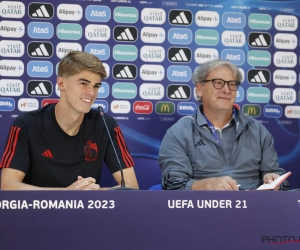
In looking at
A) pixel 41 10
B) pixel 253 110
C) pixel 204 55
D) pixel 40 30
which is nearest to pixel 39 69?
pixel 40 30

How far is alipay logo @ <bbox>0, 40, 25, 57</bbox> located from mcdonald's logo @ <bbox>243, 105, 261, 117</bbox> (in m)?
1.48

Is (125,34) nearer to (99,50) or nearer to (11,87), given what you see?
(99,50)

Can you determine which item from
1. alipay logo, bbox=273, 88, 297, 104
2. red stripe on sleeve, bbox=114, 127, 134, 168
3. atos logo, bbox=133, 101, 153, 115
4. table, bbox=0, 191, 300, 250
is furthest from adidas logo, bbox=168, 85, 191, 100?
table, bbox=0, 191, 300, 250

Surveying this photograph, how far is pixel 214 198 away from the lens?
1568mm

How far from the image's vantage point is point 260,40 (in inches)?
137

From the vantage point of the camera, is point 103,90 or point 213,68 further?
point 103,90

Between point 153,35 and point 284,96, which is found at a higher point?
point 153,35

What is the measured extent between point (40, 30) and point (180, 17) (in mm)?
893

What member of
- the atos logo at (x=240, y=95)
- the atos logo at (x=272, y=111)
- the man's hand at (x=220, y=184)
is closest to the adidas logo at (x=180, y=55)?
the atos logo at (x=240, y=95)

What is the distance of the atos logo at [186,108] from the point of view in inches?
133

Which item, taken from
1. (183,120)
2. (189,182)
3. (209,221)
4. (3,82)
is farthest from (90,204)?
(3,82)

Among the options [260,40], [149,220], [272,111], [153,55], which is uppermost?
[260,40]

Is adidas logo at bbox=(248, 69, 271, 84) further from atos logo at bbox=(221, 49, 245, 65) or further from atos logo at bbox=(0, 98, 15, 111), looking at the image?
atos logo at bbox=(0, 98, 15, 111)

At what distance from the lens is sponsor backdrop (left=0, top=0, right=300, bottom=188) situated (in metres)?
3.21
